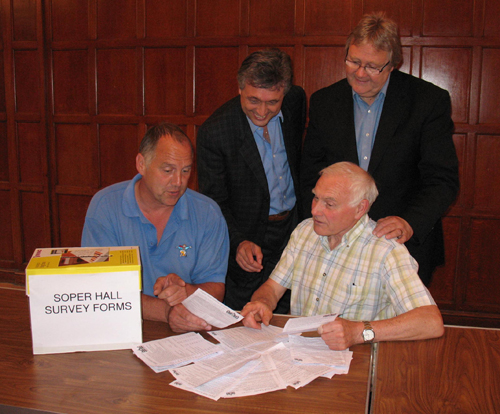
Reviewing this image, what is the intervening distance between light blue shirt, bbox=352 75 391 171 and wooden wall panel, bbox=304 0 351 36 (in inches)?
70.5

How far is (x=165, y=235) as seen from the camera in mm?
2154

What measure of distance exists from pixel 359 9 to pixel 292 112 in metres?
1.62

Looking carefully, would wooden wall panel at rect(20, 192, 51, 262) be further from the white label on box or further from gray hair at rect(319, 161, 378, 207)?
gray hair at rect(319, 161, 378, 207)

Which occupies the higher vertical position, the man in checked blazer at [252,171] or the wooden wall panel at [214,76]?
the wooden wall panel at [214,76]

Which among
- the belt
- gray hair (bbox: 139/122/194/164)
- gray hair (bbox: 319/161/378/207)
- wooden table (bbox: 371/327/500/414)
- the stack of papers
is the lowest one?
wooden table (bbox: 371/327/500/414)

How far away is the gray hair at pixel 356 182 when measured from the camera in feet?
6.66

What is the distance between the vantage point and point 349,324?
1.71m

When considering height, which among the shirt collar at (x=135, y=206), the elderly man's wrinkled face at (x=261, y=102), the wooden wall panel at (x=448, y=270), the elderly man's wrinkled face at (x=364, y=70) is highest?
the elderly man's wrinkled face at (x=364, y=70)


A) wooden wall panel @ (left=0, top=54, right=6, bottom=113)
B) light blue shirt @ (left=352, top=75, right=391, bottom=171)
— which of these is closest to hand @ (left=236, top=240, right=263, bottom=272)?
light blue shirt @ (left=352, top=75, right=391, bottom=171)

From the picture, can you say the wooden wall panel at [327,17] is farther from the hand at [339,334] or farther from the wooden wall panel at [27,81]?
the hand at [339,334]

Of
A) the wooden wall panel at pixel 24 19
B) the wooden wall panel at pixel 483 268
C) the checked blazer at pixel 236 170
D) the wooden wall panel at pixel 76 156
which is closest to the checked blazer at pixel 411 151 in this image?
the checked blazer at pixel 236 170

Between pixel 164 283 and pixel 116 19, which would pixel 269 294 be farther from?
pixel 116 19

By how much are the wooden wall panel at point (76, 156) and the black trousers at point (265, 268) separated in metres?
2.37

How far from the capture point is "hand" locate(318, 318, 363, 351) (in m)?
1.66
